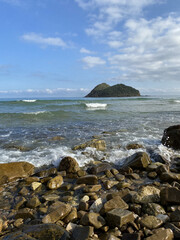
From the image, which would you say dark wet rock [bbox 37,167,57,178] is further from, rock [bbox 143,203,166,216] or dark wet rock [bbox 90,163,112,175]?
rock [bbox 143,203,166,216]

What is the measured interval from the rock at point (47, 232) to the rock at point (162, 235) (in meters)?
1.27

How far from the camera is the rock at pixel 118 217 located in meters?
2.94

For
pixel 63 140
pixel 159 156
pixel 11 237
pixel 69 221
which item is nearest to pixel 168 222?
pixel 69 221

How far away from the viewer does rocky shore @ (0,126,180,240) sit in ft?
9.26

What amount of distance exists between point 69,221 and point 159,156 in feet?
14.0

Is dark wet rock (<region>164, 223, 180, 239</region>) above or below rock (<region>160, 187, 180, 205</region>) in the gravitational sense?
below

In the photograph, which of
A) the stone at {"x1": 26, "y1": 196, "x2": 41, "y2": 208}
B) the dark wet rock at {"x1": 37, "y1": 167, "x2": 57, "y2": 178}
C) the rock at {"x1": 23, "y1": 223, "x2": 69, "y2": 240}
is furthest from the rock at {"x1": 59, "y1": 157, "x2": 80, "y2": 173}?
the rock at {"x1": 23, "y1": 223, "x2": 69, "y2": 240}

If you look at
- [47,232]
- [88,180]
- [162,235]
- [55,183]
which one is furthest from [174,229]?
[55,183]

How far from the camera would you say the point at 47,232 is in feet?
8.84

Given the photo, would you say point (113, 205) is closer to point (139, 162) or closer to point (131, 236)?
point (131, 236)

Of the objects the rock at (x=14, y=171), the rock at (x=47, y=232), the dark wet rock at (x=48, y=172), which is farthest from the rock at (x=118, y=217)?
the rock at (x=14, y=171)

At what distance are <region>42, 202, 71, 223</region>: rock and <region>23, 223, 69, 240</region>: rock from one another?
348 mm

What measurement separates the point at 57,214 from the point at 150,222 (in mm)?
1625

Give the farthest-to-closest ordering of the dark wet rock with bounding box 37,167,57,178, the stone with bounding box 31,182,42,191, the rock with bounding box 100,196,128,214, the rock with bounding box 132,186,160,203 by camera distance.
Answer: the dark wet rock with bounding box 37,167,57,178 → the stone with bounding box 31,182,42,191 → the rock with bounding box 132,186,160,203 → the rock with bounding box 100,196,128,214
